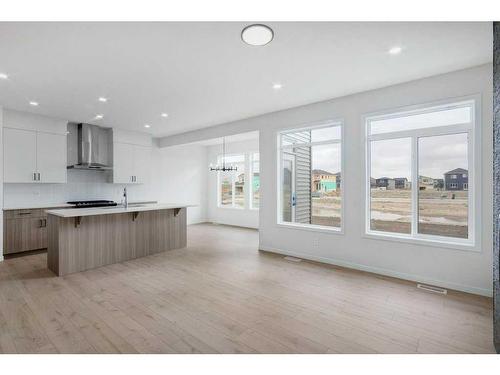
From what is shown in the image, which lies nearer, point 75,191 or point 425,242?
point 425,242

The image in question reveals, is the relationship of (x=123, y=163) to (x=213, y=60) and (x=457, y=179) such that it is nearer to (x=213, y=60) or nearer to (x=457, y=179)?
(x=213, y=60)

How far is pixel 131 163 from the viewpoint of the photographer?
6879 millimetres

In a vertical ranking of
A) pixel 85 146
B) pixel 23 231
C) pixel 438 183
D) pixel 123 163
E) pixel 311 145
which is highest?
pixel 85 146

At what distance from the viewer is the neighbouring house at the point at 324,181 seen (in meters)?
4.64

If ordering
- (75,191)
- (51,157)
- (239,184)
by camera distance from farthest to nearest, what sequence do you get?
(239,184) < (75,191) < (51,157)

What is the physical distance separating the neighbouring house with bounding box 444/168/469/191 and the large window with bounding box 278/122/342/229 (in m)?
1.43

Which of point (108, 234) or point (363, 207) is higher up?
point (363, 207)

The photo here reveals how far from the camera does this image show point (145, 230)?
16.5 ft

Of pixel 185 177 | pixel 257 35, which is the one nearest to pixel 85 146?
pixel 185 177

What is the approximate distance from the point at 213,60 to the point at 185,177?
622 cm

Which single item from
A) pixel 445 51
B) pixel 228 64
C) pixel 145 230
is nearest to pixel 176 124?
pixel 145 230

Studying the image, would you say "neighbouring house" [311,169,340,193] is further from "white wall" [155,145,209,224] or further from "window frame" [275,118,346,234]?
"white wall" [155,145,209,224]

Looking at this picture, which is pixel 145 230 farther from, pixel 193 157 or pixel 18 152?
pixel 193 157

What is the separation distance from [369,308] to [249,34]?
302 cm
